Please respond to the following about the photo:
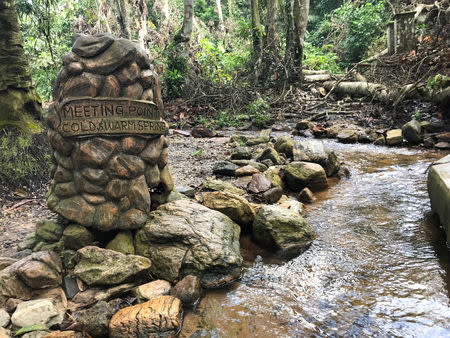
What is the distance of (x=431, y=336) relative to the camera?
6.63 ft

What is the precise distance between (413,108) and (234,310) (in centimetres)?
754

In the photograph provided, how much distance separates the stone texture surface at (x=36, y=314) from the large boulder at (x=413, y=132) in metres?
6.66

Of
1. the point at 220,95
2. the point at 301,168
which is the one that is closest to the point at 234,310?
the point at 301,168

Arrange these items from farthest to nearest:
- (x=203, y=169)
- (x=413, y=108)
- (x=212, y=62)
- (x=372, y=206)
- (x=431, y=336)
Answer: (x=212, y=62) → (x=413, y=108) → (x=203, y=169) → (x=372, y=206) → (x=431, y=336)

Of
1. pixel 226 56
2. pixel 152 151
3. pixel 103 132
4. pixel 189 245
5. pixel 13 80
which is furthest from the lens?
pixel 226 56

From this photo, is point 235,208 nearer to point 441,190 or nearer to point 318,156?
point 441,190

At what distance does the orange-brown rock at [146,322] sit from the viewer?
208cm

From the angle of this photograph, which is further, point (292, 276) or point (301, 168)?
point (301, 168)

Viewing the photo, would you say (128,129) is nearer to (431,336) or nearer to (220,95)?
(431,336)

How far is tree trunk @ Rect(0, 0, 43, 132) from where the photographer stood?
5090 millimetres

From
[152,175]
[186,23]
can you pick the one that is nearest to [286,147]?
[152,175]

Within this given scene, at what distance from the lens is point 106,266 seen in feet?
8.36

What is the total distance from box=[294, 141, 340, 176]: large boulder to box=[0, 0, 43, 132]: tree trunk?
14.0ft

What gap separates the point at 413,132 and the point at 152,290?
6111 mm
